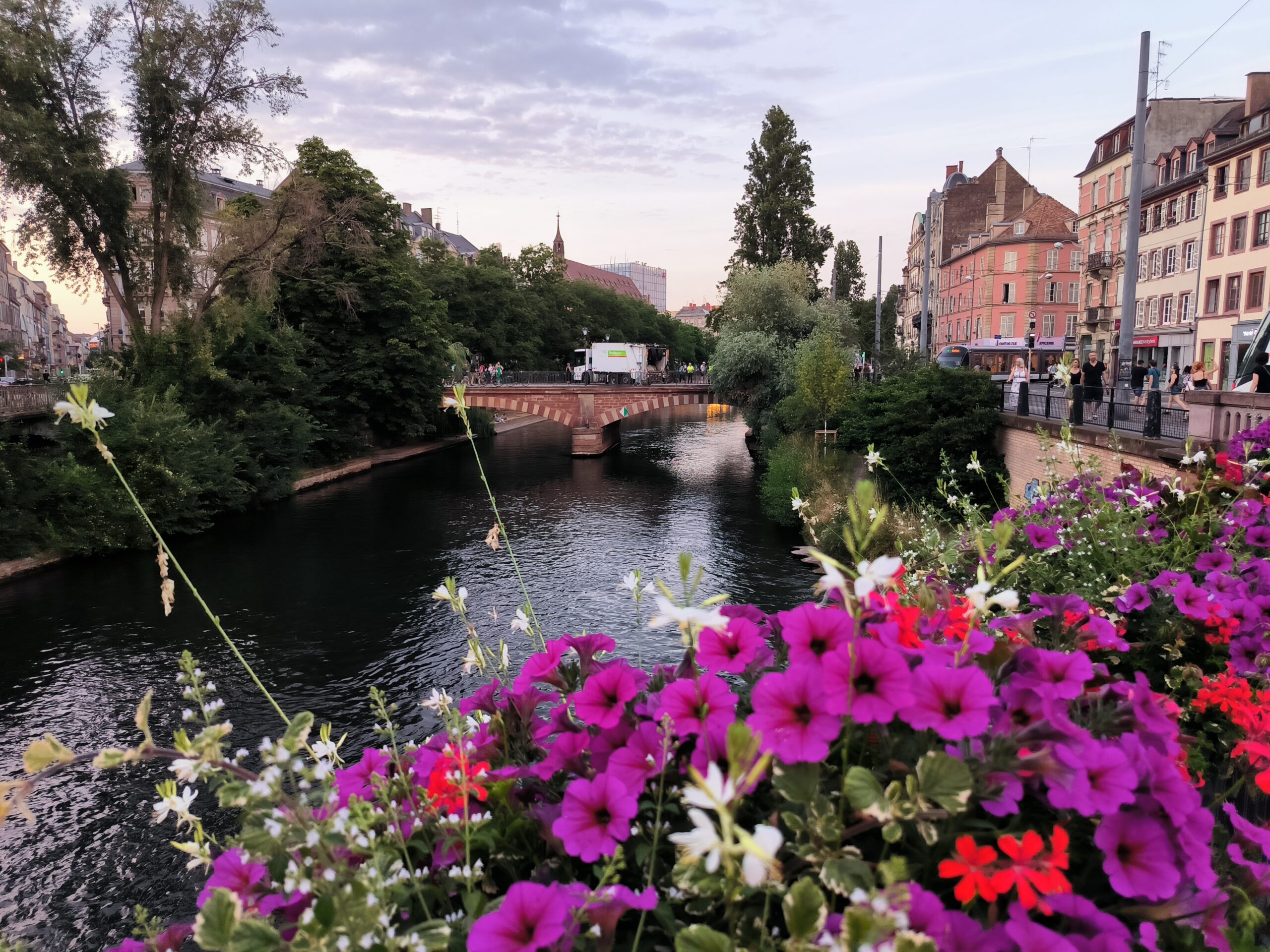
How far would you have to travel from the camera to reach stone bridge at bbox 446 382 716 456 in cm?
4222

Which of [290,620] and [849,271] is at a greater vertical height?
[849,271]

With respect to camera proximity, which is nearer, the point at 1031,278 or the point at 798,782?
the point at 798,782

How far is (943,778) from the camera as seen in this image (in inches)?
50.1

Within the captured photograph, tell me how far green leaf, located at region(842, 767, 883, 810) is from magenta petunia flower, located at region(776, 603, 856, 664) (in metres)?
0.23

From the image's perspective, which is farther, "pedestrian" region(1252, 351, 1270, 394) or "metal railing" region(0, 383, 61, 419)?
"metal railing" region(0, 383, 61, 419)

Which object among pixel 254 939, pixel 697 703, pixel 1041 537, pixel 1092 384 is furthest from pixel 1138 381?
pixel 254 939

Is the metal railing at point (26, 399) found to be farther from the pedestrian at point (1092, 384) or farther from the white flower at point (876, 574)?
the white flower at point (876, 574)

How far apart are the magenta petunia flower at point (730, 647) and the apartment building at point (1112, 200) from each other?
43.1m

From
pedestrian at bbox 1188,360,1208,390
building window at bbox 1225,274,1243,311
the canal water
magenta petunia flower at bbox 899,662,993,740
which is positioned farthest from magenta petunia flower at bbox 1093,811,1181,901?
building window at bbox 1225,274,1243,311

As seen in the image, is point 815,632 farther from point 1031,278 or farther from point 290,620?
point 1031,278

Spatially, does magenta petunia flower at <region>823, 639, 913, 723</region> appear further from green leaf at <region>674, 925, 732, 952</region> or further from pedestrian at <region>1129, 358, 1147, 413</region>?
pedestrian at <region>1129, 358, 1147, 413</region>

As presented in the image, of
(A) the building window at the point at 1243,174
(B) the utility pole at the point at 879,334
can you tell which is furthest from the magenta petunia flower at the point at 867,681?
(A) the building window at the point at 1243,174

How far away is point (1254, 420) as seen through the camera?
905 centimetres

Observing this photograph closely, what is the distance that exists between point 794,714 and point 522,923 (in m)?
0.53
